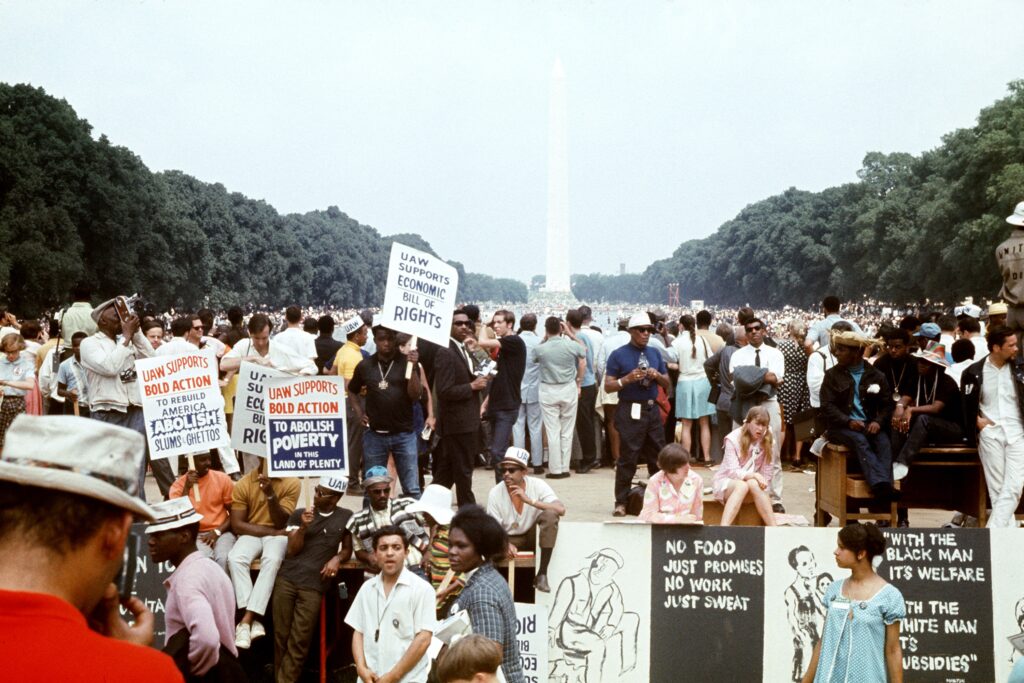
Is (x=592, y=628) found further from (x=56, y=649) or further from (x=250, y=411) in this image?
(x=56, y=649)

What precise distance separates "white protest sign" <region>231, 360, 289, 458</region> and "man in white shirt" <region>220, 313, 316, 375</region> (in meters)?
2.56

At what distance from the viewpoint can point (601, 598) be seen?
8.62 m

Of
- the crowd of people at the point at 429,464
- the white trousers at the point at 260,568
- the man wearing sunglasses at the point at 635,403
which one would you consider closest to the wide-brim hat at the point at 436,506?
the crowd of people at the point at 429,464

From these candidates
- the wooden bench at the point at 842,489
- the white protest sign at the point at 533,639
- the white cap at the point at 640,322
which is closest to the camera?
the white protest sign at the point at 533,639

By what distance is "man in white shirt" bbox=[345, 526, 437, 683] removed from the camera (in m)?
7.52

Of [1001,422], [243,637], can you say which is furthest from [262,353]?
[1001,422]

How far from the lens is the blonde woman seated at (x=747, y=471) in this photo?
9.90m

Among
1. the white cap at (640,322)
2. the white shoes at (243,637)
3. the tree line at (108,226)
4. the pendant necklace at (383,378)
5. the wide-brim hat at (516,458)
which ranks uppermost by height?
the tree line at (108,226)

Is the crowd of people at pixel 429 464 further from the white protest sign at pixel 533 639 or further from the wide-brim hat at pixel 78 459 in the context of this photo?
the white protest sign at pixel 533 639

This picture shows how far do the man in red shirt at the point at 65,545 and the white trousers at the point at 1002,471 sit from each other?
9.13 m

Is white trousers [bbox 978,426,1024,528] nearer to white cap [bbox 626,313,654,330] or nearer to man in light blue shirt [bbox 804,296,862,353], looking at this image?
white cap [bbox 626,313,654,330]

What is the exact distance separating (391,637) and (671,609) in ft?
6.64

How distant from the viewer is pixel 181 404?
10.0 meters

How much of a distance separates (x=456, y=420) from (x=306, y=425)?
249 centimetres
